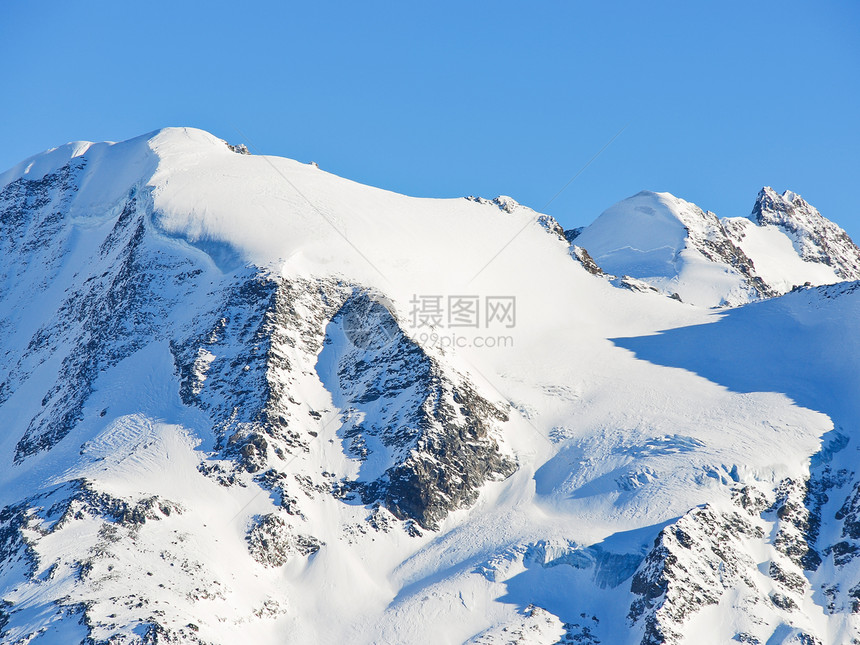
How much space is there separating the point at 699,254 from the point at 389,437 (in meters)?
102

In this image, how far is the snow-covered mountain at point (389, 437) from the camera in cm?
7325

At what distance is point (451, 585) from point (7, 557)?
36936mm

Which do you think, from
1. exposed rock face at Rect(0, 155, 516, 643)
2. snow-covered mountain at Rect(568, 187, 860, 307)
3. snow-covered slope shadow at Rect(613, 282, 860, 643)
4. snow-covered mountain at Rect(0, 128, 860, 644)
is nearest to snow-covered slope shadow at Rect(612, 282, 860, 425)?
Answer: snow-covered slope shadow at Rect(613, 282, 860, 643)

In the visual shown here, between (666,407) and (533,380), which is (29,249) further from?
(666,407)

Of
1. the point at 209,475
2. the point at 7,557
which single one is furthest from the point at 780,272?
the point at 7,557

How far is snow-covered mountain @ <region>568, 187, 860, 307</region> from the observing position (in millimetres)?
160375

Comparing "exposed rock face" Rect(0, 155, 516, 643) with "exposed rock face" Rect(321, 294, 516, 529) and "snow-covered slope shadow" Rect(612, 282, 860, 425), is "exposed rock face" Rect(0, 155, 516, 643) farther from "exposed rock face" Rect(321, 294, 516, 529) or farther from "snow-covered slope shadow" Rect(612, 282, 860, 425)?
"snow-covered slope shadow" Rect(612, 282, 860, 425)

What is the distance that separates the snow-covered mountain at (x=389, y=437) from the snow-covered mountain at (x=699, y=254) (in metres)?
31.3

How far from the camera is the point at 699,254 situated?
171250 millimetres

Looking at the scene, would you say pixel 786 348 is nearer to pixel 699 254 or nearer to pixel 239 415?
pixel 239 415

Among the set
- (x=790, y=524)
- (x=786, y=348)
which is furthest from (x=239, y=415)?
(x=786, y=348)

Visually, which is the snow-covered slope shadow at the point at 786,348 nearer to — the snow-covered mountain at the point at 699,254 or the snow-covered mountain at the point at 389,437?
the snow-covered mountain at the point at 389,437

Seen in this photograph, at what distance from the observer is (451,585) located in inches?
3014

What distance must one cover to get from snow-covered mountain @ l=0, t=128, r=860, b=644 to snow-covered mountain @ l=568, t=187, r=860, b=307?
31.3 metres
